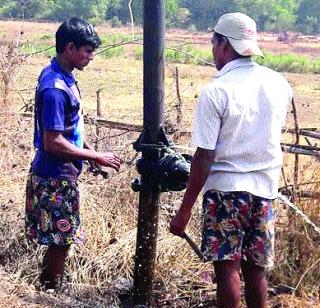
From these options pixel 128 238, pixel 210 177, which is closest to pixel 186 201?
pixel 210 177

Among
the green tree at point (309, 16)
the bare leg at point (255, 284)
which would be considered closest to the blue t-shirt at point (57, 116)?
the bare leg at point (255, 284)

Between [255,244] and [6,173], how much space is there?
9.09ft

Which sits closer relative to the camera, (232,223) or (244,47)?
(244,47)

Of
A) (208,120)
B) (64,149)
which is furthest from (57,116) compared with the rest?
(208,120)

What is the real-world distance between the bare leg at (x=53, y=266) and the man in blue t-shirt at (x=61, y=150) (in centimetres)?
1

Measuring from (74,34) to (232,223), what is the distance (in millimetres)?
1305

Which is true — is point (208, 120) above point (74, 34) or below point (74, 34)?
below

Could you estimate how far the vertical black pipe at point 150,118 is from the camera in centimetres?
379

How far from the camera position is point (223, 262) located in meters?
3.41

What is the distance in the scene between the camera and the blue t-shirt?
3623 millimetres

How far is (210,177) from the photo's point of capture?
339 centimetres

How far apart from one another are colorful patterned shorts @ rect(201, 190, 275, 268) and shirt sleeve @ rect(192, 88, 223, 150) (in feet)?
0.97

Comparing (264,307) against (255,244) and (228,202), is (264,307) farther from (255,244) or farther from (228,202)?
(228,202)

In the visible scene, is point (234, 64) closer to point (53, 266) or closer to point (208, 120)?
point (208, 120)
